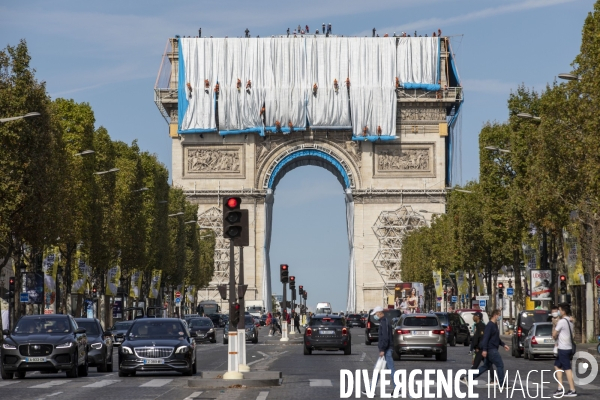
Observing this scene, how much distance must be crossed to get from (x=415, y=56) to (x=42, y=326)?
115 meters

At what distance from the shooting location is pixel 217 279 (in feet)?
519

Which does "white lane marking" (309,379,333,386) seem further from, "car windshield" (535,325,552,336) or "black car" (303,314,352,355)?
"black car" (303,314,352,355)

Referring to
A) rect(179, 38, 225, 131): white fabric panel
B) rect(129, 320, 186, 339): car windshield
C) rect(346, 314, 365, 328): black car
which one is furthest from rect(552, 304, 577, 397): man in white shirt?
rect(179, 38, 225, 131): white fabric panel

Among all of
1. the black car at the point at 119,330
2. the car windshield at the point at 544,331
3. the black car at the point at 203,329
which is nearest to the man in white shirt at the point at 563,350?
the car windshield at the point at 544,331

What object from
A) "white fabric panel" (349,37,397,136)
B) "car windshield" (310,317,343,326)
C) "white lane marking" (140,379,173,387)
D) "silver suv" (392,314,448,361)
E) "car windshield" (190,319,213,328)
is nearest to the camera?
"white lane marking" (140,379,173,387)

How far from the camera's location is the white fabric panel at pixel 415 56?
149 metres

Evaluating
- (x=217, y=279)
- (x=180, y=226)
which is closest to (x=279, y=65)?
(x=217, y=279)

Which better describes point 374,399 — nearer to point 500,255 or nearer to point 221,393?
point 221,393

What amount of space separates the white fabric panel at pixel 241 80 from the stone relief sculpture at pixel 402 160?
14520mm

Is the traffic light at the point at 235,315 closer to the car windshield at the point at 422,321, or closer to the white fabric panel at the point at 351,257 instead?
the car windshield at the point at 422,321

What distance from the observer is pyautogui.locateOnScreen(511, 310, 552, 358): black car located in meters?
54.3

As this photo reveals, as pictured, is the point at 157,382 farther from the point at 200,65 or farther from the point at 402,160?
the point at 402,160

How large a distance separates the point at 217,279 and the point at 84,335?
120 m

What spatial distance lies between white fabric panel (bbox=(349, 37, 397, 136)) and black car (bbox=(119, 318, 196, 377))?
112 m
